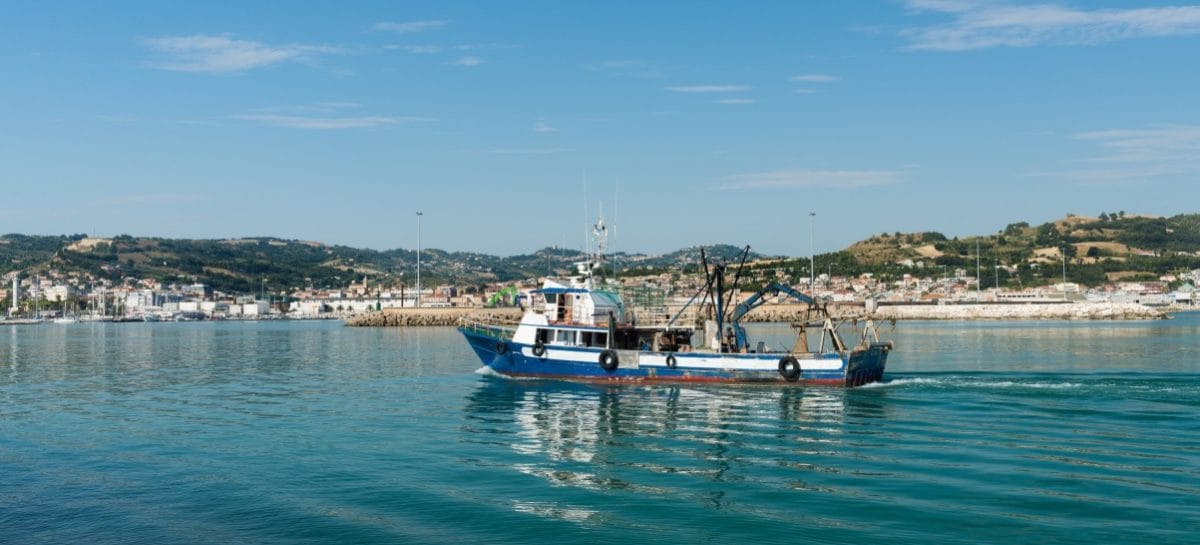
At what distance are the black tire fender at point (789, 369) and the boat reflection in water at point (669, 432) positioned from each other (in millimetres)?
938

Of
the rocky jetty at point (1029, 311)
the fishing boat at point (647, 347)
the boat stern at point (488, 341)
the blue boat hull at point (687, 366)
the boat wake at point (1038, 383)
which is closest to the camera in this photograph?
the boat wake at point (1038, 383)

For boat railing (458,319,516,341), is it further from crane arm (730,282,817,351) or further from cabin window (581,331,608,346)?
crane arm (730,282,817,351)

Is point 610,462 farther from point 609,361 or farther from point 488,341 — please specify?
point 488,341

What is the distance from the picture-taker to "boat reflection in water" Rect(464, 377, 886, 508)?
19641 mm

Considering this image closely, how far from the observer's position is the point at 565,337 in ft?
130

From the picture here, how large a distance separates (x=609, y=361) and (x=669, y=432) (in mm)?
12740

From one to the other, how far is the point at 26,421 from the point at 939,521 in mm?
25568

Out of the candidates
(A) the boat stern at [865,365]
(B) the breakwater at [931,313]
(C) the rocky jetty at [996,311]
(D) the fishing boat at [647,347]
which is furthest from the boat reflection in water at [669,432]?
(C) the rocky jetty at [996,311]

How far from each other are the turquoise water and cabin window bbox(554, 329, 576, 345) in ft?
8.47

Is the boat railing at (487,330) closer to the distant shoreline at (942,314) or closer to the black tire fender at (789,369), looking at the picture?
the black tire fender at (789,369)

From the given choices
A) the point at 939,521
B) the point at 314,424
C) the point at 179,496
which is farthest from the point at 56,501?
the point at 939,521

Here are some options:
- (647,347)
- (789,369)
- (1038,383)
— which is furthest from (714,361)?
(1038,383)

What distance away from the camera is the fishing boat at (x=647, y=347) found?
119ft

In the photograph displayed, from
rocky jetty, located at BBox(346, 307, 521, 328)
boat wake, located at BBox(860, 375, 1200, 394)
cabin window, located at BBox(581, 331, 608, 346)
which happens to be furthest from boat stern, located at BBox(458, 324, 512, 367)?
rocky jetty, located at BBox(346, 307, 521, 328)
